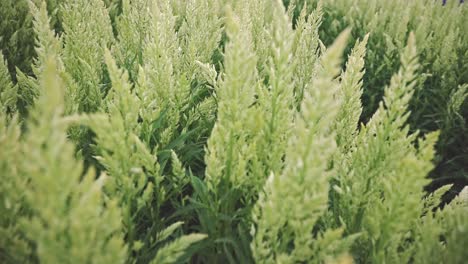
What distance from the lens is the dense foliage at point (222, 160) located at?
0.85 m

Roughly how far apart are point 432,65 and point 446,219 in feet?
7.27

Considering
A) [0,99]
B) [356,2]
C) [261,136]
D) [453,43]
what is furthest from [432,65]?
[0,99]

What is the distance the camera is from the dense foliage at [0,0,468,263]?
85cm

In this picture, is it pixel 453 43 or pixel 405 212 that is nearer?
pixel 405 212

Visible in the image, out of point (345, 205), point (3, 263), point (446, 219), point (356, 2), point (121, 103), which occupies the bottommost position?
point (446, 219)

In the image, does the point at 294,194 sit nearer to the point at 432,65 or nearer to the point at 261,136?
the point at 261,136

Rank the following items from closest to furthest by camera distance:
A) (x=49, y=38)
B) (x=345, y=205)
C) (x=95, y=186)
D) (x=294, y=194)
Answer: (x=95, y=186)
(x=294, y=194)
(x=345, y=205)
(x=49, y=38)

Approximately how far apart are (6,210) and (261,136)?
2.32ft

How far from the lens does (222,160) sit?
4.26ft

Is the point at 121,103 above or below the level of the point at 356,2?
below

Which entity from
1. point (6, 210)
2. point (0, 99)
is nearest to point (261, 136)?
point (6, 210)

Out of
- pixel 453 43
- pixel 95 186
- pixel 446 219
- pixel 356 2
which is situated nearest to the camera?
pixel 95 186

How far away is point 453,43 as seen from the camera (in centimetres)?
307

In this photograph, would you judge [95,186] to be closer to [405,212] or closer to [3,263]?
[3,263]
